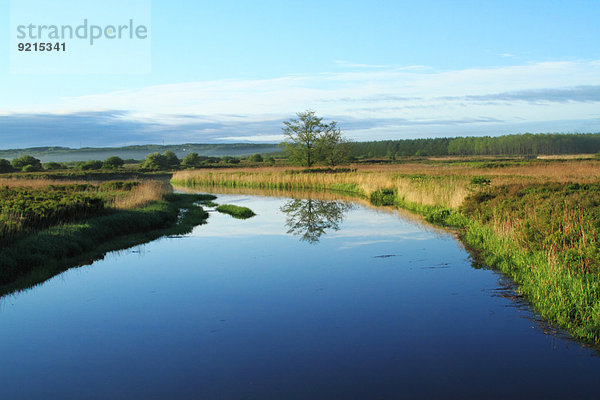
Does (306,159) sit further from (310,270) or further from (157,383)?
(157,383)

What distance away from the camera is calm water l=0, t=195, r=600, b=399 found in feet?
22.5

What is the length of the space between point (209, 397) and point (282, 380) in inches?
42.0

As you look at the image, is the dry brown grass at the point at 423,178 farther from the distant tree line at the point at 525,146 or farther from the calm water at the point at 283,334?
the distant tree line at the point at 525,146

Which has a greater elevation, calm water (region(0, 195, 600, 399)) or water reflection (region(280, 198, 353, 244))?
water reflection (region(280, 198, 353, 244))

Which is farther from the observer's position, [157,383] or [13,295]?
[13,295]

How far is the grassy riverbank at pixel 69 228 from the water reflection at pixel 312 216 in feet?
15.6

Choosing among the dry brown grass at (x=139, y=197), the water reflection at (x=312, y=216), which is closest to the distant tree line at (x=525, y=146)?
the water reflection at (x=312, y=216)

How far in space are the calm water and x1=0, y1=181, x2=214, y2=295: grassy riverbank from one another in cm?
80

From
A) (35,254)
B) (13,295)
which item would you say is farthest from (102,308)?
(35,254)

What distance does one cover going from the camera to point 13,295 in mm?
11125

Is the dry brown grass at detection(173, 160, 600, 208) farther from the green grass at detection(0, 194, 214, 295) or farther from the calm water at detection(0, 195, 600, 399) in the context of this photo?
the green grass at detection(0, 194, 214, 295)

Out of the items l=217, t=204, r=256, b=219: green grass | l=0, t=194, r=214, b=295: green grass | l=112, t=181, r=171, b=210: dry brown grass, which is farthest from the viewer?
l=217, t=204, r=256, b=219: green grass

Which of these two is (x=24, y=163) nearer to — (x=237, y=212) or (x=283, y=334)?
(x=237, y=212)

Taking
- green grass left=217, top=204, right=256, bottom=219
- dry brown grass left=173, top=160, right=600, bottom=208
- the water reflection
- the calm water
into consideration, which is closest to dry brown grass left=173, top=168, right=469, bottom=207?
dry brown grass left=173, top=160, right=600, bottom=208
